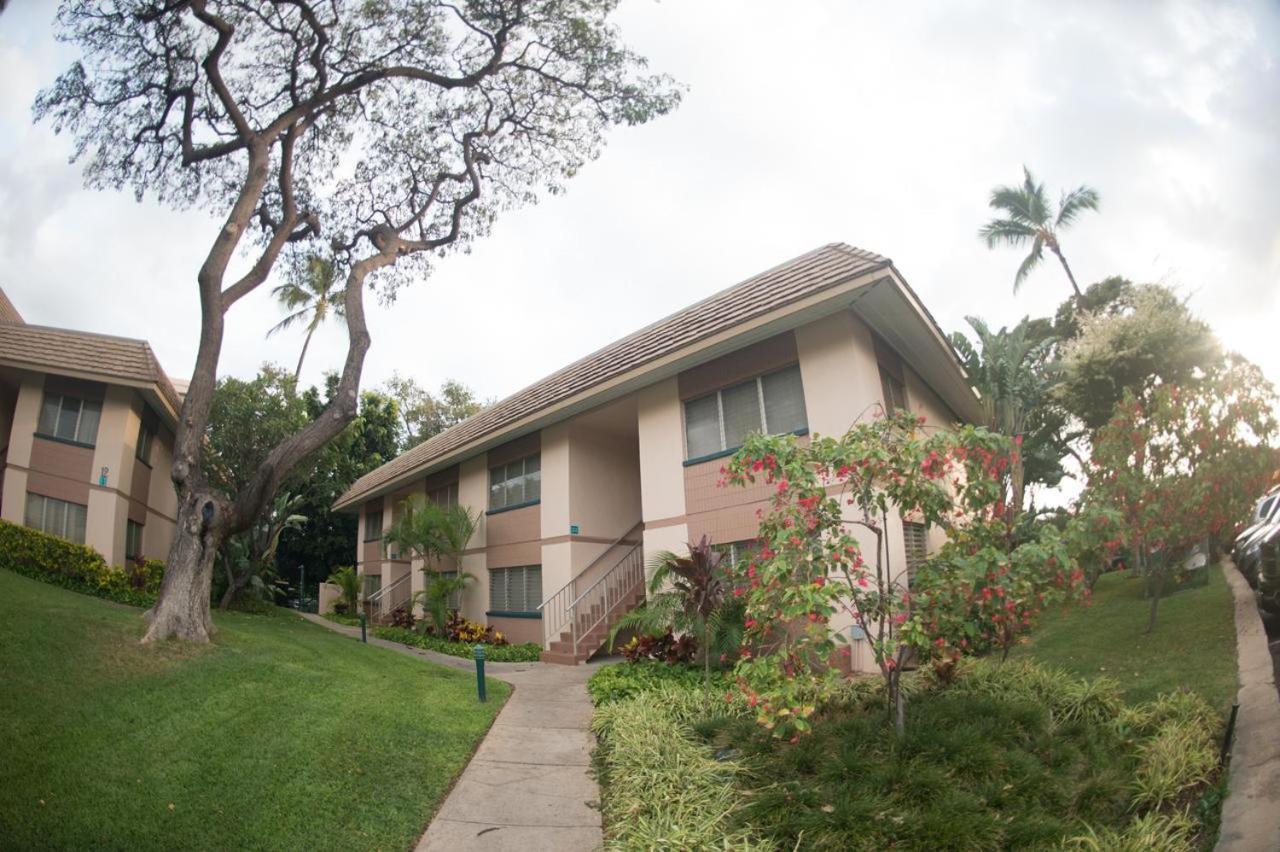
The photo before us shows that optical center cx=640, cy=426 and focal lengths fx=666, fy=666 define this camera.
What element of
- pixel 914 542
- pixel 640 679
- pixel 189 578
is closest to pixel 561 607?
pixel 640 679

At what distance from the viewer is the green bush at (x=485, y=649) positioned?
44.8ft

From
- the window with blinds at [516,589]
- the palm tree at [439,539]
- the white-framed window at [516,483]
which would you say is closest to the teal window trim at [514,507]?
the white-framed window at [516,483]

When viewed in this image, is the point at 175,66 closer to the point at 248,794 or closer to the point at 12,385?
the point at 12,385

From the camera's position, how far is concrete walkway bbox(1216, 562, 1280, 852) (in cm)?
394

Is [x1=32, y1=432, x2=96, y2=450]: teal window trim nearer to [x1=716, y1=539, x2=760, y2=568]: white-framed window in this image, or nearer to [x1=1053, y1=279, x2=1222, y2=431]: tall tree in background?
[x1=716, y1=539, x2=760, y2=568]: white-framed window

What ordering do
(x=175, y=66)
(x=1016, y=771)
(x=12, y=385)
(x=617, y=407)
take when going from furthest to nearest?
(x=12, y=385)
(x=617, y=407)
(x=175, y=66)
(x=1016, y=771)

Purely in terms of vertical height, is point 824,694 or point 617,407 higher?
point 617,407

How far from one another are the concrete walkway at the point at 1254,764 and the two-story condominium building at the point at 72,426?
18.5 metres

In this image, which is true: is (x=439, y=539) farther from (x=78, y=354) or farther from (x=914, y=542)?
(x=914, y=542)

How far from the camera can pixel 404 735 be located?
661 cm

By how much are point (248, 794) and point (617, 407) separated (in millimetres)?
9702

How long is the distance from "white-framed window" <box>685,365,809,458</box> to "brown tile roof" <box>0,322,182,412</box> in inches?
487

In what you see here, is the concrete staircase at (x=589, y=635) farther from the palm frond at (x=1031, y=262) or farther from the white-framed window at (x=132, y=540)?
the palm frond at (x=1031, y=262)

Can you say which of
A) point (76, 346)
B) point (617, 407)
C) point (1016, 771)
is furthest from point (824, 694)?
point (76, 346)
